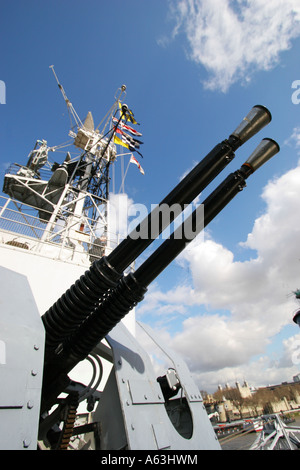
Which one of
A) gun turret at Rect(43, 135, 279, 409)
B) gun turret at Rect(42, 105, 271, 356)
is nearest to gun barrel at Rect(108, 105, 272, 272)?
gun turret at Rect(42, 105, 271, 356)

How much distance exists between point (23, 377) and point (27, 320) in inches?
16.7

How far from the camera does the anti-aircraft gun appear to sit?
2.14 m

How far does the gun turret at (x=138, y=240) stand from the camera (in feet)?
6.96

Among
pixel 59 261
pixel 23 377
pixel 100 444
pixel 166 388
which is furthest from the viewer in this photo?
→ pixel 59 261

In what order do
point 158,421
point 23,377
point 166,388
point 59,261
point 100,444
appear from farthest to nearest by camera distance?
point 59,261, point 166,388, point 100,444, point 158,421, point 23,377

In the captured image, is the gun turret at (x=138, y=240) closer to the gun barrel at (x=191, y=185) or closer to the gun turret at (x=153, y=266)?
the gun barrel at (x=191, y=185)

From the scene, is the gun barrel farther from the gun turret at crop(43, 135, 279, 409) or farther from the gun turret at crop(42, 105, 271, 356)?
the gun turret at crop(43, 135, 279, 409)

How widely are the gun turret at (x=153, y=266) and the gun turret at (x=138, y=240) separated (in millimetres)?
148

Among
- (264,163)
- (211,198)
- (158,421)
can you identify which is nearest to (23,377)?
(158,421)

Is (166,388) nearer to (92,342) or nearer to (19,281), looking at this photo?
(92,342)

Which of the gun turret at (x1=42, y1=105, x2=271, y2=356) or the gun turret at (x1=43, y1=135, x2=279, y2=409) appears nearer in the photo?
the gun turret at (x1=42, y1=105, x2=271, y2=356)

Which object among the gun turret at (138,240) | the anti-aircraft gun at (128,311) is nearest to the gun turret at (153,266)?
the anti-aircraft gun at (128,311)

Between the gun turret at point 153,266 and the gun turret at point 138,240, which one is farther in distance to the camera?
the gun turret at point 153,266
